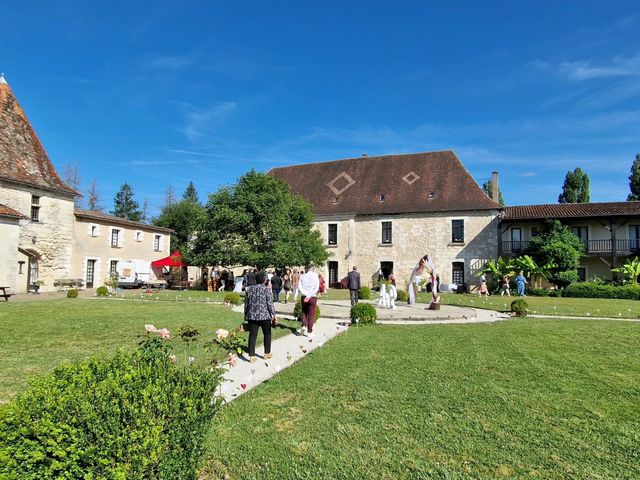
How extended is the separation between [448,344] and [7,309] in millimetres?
14480

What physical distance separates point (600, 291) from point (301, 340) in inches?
891

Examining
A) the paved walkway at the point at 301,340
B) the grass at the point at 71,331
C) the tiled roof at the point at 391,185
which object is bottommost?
the paved walkway at the point at 301,340

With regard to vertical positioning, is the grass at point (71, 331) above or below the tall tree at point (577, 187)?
below

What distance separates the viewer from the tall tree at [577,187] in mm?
46781

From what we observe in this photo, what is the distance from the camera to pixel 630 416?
4391 millimetres

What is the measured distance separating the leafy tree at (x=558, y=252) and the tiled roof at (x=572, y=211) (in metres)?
0.99

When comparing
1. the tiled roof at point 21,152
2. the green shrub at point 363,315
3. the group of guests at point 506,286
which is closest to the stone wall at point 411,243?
the group of guests at point 506,286

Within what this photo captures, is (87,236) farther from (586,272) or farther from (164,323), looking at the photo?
(586,272)

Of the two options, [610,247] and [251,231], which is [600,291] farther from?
[251,231]

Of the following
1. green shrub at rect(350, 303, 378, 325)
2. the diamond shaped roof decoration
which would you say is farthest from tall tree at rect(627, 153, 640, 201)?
green shrub at rect(350, 303, 378, 325)

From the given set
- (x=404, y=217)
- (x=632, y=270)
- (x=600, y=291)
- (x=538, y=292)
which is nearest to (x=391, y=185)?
(x=404, y=217)

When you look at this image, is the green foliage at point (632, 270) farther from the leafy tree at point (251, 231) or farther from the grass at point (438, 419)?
the grass at point (438, 419)

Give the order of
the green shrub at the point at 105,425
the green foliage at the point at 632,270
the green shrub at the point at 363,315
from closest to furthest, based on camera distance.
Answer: the green shrub at the point at 105,425, the green shrub at the point at 363,315, the green foliage at the point at 632,270

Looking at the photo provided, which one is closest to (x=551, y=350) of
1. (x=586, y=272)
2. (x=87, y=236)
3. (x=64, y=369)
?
(x=64, y=369)
